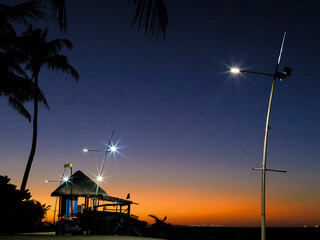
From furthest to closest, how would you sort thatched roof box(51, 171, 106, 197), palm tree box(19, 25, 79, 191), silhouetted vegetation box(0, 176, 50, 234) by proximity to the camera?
thatched roof box(51, 171, 106, 197), palm tree box(19, 25, 79, 191), silhouetted vegetation box(0, 176, 50, 234)

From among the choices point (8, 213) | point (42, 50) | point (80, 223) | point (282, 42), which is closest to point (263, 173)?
point (282, 42)

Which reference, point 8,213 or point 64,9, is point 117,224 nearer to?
point 8,213

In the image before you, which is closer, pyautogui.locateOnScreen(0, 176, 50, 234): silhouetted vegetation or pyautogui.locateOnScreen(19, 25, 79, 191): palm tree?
pyautogui.locateOnScreen(0, 176, 50, 234): silhouetted vegetation

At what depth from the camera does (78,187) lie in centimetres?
4572

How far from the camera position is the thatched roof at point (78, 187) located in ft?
142

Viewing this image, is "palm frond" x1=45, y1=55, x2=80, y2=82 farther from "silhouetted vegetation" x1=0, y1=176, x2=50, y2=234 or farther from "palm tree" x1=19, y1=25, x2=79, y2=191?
"silhouetted vegetation" x1=0, y1=176, x2=50, y2=234

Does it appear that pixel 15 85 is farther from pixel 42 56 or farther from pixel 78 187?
pixel 78 187

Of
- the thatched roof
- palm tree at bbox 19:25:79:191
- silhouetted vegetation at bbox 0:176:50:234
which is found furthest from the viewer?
the thatched roof

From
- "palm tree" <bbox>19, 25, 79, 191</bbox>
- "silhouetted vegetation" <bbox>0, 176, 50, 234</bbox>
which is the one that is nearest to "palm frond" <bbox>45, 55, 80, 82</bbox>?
"palm tree" <bbox>19, 25, 79, 191</bbox>

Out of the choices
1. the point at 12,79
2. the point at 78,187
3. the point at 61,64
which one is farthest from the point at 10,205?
the point at 78,187

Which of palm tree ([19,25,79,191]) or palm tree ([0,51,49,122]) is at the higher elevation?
palm tree ([19,25,79,191])

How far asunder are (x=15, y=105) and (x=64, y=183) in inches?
824

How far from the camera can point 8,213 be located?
16.6m

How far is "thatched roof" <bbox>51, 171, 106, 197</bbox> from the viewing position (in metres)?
43.3
